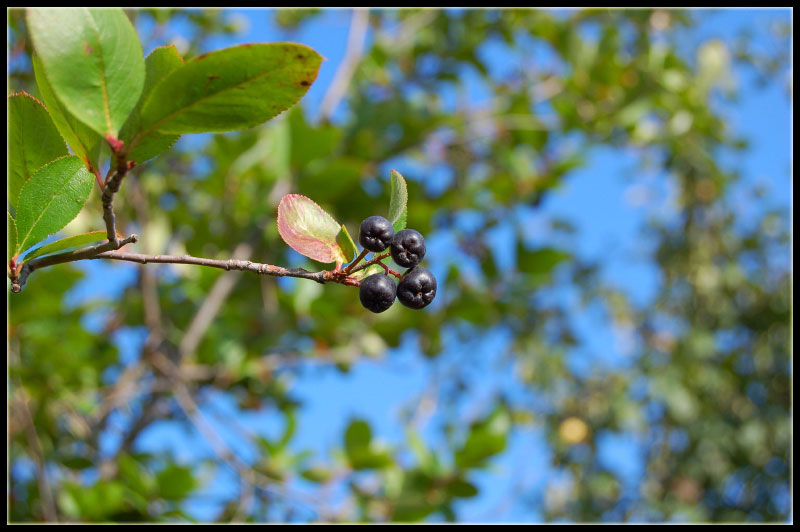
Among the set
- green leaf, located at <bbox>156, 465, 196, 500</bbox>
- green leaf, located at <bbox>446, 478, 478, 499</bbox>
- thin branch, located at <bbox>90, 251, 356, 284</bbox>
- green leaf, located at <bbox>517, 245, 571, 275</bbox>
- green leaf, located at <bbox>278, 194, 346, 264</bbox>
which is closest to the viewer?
thin branch, located at <bbox>90, 251, 356, 284</bbox>

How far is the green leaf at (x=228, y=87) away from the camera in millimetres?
415

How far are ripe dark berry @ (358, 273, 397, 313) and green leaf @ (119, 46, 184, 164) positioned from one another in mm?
168

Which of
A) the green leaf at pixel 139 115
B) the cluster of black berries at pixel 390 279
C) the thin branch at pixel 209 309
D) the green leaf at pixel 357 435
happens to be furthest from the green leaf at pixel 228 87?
the green leaf at pixel 357 435

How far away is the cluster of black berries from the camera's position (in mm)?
467

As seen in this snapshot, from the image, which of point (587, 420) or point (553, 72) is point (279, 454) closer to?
point (553, 72)

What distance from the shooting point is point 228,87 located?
426 mm

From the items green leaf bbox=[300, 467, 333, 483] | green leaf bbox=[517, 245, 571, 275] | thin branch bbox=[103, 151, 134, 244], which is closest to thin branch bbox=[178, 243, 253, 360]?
green leaf bbox=[300, 467, 333, 483]

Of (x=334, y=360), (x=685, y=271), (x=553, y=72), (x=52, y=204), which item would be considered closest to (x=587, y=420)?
(x=685, y=271)

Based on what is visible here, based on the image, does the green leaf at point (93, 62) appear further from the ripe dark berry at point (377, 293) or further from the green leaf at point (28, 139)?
the ripe dark berry at point (377, 293)

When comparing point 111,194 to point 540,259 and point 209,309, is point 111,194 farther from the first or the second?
point 540,259

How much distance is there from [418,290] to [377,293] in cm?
4

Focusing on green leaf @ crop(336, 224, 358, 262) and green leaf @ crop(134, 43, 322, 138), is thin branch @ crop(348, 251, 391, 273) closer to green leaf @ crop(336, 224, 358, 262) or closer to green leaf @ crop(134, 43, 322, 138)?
green leaf @ crop(336, 224, 358, 262)

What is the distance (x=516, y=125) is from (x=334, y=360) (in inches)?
40.1

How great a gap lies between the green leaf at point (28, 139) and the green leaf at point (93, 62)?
3.8 inches
